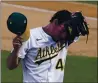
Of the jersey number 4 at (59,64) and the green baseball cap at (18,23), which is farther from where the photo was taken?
the jersey number 4 at (59,64)

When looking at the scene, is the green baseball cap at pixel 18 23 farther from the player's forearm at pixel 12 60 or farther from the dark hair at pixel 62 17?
the dark hair at pixel 62 17

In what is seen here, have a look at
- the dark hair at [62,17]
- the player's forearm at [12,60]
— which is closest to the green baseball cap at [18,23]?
the player's forearm at [12,60]

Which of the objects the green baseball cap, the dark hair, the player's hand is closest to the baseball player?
the dark hair

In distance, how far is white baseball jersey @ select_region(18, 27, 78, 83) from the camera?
3.85m

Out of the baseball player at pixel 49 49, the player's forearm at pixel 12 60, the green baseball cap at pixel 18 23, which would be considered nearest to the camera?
the green baseball cap at pixel 18 23

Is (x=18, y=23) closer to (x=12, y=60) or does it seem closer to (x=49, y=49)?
(x=12, y=60)

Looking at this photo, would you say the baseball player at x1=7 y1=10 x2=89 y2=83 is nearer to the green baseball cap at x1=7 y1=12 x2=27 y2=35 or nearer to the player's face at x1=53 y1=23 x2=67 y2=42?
the player's face at x1=53 y1=23 x2=67 y2=42

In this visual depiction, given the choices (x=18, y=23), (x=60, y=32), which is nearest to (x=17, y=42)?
(x=18, y=23)

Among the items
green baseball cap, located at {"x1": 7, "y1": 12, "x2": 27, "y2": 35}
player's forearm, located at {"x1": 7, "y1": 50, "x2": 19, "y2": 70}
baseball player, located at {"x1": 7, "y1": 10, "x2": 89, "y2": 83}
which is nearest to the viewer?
green baseball cap, located at {"x1": 7, "y1": 12, "x2": 27, "y2": 35}

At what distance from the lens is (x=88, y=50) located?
1188 centimetres

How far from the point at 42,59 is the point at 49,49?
11 cm

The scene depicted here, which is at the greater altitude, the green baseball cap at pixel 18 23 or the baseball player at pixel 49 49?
the green baseball cap at pixel 18 23

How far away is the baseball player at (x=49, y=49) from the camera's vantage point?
379cm

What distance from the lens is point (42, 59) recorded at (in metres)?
3.86
